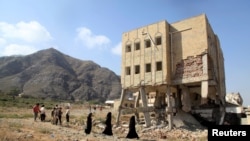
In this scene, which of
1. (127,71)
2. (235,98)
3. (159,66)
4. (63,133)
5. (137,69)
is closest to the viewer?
(63,133)

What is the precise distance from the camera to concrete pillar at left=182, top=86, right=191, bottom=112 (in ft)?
104

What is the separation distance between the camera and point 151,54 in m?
30.4

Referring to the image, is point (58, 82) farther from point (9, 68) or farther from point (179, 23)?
point (179, 23)

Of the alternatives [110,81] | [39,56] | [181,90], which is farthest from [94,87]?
[181,90]

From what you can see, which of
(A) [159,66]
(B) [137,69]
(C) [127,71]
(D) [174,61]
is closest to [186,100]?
(D) [174,61]

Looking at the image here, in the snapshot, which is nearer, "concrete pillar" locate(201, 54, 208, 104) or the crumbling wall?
"concrete pillar" locate(201, 54, 208, 104)

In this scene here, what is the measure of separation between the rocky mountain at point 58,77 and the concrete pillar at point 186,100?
98.9m

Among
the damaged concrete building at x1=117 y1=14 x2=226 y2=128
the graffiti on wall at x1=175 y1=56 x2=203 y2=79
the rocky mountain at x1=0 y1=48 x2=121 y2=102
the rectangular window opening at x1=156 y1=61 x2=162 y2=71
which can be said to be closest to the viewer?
the graffiti on wall at x1=175 y1=56 x2=203 y2=79

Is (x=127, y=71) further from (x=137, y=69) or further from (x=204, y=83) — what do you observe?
(x=204, y=83)

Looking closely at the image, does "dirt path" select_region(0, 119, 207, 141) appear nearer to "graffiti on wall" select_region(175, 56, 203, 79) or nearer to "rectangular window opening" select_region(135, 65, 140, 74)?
"graffiti on wall" select_region(175, 56, 203, 79)

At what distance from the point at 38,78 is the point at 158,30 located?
127120 mm

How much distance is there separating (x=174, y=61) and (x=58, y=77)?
127 m

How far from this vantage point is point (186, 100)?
106ft

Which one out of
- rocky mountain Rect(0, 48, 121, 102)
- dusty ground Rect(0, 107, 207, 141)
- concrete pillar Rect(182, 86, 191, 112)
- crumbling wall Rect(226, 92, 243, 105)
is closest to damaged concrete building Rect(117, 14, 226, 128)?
concrete pillar Rect(182, 86, 191, 112)
